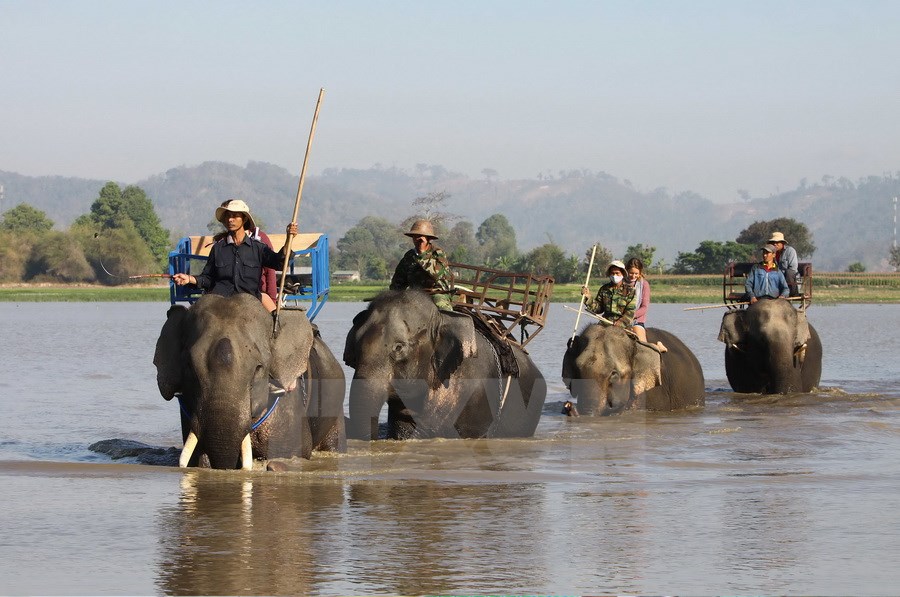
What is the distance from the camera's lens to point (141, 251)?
125438mm

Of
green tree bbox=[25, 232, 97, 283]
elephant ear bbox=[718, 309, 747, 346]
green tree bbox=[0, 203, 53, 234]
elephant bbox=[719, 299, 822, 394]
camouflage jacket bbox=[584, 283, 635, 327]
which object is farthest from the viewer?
green tree bbox=[0, 203, 53, 234]

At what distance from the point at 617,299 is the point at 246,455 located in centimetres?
728

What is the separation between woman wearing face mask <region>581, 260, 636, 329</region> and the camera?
57.1ft

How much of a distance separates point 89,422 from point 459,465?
7.02m

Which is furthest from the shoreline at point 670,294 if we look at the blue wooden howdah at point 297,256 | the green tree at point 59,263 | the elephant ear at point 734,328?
the blue wooden howdah at point 297,256

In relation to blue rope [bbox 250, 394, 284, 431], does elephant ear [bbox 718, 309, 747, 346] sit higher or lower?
higher

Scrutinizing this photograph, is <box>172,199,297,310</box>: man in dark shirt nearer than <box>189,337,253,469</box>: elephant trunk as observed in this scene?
No

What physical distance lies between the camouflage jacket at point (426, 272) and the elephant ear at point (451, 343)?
342mm

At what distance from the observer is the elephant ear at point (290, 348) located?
11359mm

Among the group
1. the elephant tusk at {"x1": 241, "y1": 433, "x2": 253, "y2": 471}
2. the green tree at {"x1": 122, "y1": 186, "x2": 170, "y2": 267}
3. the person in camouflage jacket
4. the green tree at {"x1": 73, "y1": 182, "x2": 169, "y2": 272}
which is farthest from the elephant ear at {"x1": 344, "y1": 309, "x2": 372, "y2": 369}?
the green tree at {"x1": 122, "y1": 186, "x2": 170, "y2": 267}

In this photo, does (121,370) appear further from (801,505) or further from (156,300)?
(156,300)

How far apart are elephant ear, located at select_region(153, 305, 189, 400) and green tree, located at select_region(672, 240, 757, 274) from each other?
10603 centimetres

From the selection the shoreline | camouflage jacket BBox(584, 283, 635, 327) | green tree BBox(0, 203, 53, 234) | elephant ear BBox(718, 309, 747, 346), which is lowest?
the shoreline

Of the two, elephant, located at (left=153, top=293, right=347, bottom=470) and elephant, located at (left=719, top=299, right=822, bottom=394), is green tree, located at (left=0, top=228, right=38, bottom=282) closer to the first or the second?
elephant, located at (left=719, top=299, right=822, bottom=394)
